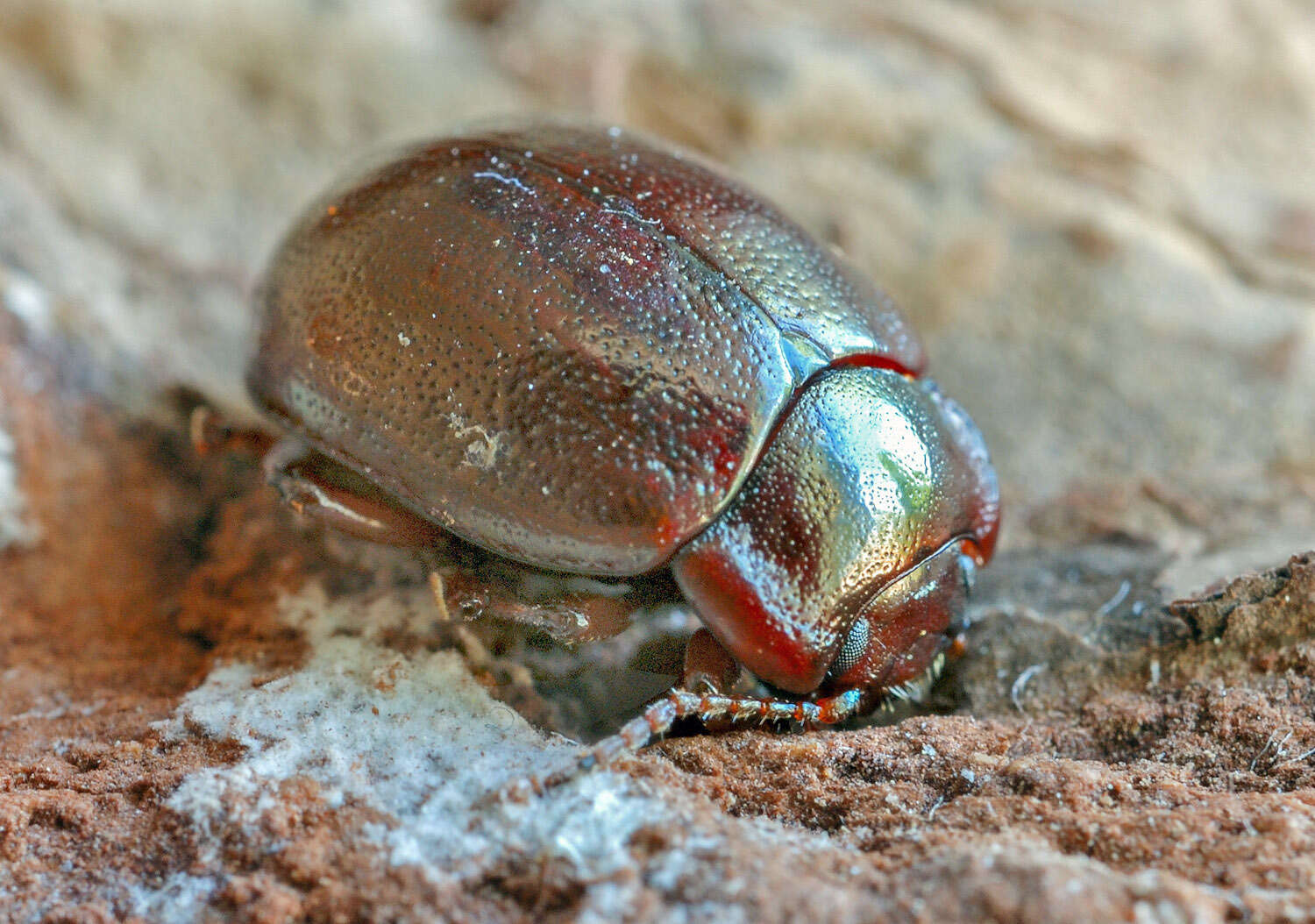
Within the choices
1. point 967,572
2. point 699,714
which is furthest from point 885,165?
point 699,714

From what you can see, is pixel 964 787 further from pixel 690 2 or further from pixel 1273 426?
pixel 690 2

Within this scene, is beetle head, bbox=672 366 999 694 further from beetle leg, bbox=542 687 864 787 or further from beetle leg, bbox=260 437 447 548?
beetle leg, bbox=260 437 447 548

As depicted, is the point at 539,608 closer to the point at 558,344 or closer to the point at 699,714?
the point at 699,714

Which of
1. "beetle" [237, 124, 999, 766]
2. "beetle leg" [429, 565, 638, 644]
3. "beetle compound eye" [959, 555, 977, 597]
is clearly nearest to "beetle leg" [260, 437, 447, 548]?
"beetle" [237, 124, 999, 766]

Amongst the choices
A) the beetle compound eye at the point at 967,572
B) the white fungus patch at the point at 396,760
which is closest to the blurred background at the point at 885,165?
the beetle compound eye at the point at 967,572

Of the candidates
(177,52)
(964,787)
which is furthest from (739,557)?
(177,52)

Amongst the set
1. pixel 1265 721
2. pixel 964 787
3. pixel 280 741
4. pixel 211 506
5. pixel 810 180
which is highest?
pixel 810 180
